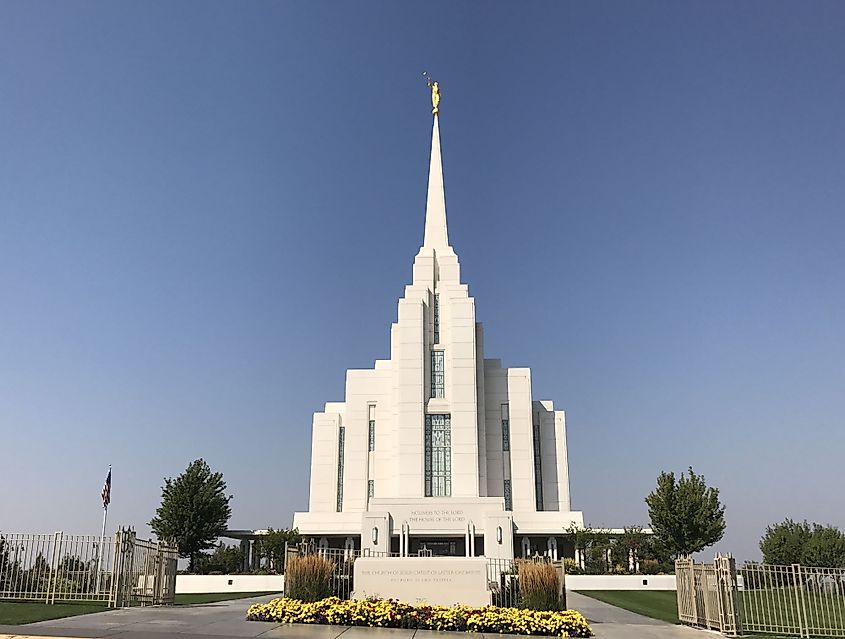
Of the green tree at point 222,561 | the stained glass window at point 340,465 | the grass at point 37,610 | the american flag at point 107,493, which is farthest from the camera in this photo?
the stained glass window at point 340,465

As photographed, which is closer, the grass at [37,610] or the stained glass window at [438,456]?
the grass at [37,610]

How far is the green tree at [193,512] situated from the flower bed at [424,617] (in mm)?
27705

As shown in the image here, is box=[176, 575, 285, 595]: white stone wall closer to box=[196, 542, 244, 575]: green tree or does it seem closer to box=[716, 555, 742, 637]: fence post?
box=[196, 542, 244, 575]: green tree

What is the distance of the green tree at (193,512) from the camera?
4331 cm

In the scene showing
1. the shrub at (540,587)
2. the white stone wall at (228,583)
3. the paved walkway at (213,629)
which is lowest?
the white stone wall at (228,583)

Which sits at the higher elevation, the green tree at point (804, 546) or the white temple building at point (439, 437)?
the white temple building at point (439, 437)

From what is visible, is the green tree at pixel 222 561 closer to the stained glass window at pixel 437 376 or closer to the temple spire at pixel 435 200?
the stained glass window at pixel 437 376

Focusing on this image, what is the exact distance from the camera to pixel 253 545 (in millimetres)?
53250

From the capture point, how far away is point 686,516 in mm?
41344

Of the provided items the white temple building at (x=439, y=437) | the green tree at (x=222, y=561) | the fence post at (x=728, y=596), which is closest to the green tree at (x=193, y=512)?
the green tree at (x=222, y=561)

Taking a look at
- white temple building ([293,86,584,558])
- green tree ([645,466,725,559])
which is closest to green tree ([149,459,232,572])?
white temple building ([293,86,584,558])

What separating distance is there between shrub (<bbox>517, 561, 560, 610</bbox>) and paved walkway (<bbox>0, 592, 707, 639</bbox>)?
1.26m

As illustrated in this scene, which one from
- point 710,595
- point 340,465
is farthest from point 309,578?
point 340,465

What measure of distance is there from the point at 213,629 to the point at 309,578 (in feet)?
11.4
